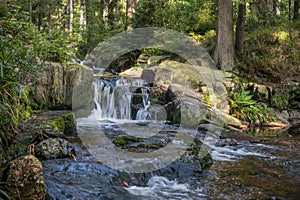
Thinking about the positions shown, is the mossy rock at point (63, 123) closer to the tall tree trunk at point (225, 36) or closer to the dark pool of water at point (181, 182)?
the dark pool of water at point (181, 182)

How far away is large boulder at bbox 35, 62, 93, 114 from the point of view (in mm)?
8738

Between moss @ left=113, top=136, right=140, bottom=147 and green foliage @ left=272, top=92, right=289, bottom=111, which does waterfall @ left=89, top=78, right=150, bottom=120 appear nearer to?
moss @ left=113, top=136, right=140, bottom=147

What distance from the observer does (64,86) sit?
31.0ft

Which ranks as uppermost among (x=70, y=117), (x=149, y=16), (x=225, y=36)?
(x=149, y=16)

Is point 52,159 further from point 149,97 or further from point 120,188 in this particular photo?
point 149,97

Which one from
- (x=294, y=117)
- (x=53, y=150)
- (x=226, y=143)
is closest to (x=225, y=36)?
(x=294, y=117)

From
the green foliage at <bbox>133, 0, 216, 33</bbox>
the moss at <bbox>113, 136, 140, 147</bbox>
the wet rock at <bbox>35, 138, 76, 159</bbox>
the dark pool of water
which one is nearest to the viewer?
the dark pool of water

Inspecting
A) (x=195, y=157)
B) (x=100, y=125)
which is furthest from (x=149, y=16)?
(x=195, y=157)

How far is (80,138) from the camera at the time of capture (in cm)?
739

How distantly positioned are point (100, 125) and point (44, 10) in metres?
13.9

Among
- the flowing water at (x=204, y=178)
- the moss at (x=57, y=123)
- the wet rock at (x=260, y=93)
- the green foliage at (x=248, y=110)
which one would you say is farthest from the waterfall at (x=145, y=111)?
the wet rock at (x=260, y=93)

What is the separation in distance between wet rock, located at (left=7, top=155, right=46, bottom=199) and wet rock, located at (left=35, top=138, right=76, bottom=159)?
1842 millimetres

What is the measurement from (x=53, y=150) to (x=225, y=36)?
9875 millimetres

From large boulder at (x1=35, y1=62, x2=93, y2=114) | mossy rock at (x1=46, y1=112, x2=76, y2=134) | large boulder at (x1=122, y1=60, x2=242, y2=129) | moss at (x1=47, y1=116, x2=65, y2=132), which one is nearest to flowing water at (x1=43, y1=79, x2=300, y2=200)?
mossy rock at (x1=46, y1=112, x2=76, y2=134)
